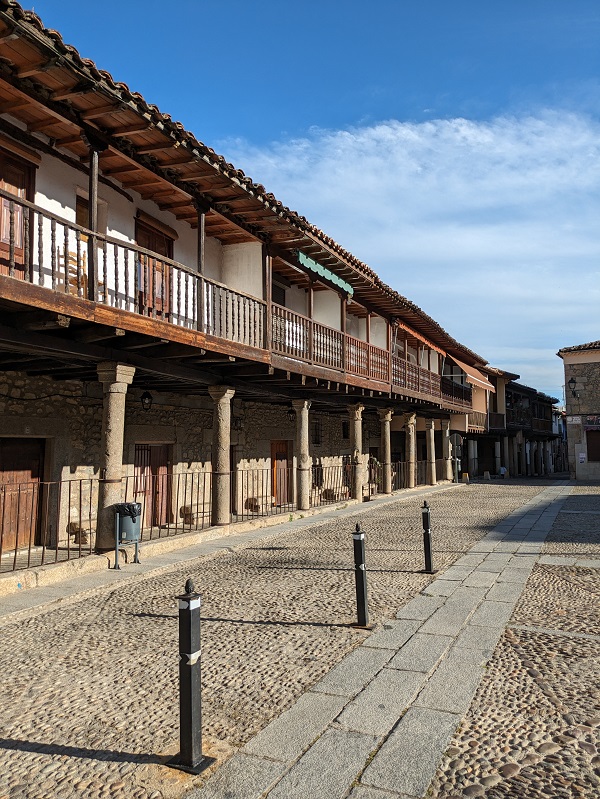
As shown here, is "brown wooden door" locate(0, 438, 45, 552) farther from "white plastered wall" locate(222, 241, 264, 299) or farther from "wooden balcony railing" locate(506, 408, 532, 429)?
"wooden balcony railing" locate(506, 408, 532, 429)

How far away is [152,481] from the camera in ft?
40.8

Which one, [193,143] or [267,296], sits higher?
[193,143]

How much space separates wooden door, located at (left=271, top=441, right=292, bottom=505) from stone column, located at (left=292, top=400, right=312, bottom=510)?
155cm

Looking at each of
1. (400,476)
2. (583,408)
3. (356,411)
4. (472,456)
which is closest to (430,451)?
(400,476)

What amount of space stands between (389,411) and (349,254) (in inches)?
264

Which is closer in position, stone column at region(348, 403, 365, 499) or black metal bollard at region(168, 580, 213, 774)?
black metal bollard at region(168, 580, 213, 774)

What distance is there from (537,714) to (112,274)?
27.0 ft

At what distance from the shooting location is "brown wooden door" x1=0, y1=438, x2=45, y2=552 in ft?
31.7

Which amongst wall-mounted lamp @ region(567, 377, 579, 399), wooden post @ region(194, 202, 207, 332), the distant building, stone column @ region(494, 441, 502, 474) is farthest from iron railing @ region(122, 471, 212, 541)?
stone column @ region(494, 441, 502, 474)

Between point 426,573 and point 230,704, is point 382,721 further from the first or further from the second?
point 426,573

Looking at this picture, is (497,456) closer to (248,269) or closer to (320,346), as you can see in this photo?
(320,346)

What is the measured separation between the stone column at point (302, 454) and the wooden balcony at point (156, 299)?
1.33m

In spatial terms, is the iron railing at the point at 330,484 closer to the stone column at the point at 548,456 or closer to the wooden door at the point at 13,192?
the wooden door at the point at 13,192

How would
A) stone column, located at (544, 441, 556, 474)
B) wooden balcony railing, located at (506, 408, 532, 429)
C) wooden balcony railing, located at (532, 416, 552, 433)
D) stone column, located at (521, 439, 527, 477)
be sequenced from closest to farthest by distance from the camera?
wooden balcony railing, located at (506, 408, 532, 429)
stone column, located at (521, 439, 527, 477)
wooden balcony railing, located at (532, 416, 552, 433)
stone column, located at (544, 441, 556, 474)
